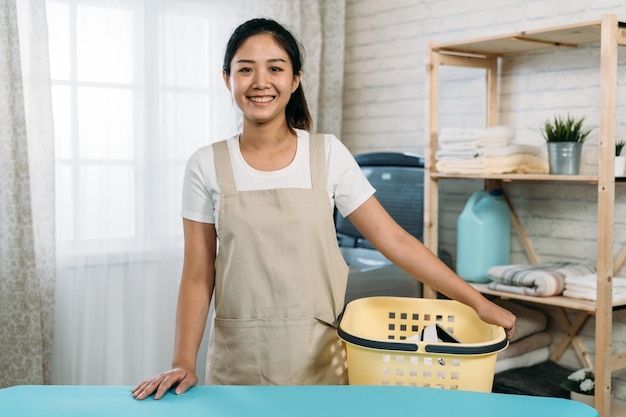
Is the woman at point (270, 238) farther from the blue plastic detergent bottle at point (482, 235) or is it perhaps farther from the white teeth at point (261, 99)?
the blue plastic detergent bottle at point (482, 235)

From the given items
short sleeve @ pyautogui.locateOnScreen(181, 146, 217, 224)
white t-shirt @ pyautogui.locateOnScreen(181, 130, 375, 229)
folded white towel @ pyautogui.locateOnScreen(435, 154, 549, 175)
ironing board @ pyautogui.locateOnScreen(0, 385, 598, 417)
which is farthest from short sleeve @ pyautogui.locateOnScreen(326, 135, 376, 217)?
folded white towel @ pyautogui.locateOnScreen(435, 154, 549, 175)

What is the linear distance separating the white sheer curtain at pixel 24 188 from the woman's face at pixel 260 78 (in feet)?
4.95

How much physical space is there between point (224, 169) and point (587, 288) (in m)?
1.45

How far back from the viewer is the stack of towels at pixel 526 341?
2.97 meters

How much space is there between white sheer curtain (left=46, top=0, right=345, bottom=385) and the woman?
1523mm

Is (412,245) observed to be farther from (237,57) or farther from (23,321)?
(23,321)

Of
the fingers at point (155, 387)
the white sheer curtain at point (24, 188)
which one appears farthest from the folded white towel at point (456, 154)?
the fingers at point (155, 387)

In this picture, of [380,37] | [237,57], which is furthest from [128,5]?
[237,57]

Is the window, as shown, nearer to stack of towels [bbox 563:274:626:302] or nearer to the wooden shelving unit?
the wooden shelving unit

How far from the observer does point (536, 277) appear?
2.72 meters

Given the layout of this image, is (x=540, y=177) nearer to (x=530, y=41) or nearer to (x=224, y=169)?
(x=530, y=41)

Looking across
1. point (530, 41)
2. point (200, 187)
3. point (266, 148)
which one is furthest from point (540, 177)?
point (200, 187)

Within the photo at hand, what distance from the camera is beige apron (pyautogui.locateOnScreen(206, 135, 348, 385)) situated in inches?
70.3

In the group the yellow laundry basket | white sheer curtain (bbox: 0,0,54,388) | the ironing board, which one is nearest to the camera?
the ironing board
